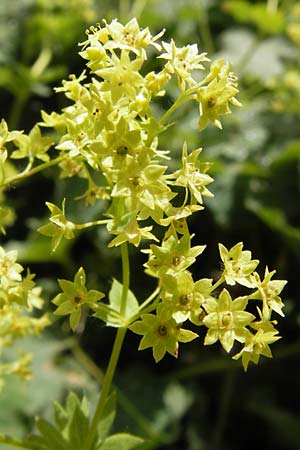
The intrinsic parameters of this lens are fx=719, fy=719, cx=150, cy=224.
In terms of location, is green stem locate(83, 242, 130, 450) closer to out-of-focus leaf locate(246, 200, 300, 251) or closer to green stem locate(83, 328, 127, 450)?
green stem locate(83, 328, 127, 450)

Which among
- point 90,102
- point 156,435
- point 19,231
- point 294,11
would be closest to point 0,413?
point 156,435

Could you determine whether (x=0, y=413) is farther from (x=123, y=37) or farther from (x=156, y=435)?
(x=123, y=37)

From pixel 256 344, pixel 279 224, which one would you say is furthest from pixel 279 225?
pixel 256 344

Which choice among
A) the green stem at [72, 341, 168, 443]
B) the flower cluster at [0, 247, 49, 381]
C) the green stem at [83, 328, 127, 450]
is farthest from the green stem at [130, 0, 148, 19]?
the green stem at [83, 328, 127, 450]

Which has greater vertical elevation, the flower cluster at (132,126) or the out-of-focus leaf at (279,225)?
the flower cluster at (132,126)

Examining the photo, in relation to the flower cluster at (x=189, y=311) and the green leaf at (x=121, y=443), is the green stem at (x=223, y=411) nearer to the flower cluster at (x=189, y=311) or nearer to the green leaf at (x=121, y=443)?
the green leaf at (x=121, y=443)

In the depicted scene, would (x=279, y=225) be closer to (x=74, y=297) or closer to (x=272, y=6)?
(x=272, y=6)

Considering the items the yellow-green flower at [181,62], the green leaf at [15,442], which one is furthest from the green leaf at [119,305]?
the yellow-green flower at [181,62]
